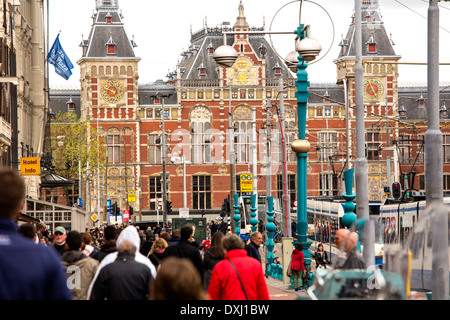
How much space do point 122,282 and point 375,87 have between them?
63489 mm

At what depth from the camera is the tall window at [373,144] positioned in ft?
230

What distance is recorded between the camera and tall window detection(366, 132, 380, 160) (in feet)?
230

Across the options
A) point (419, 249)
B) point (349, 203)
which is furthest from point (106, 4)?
point (419, 249)

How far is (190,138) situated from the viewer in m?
67.9

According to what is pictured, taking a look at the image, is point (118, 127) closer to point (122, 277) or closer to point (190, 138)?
point (190, 138)

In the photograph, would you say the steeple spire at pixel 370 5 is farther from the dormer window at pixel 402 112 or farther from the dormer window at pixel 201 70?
the dormer window at pixel 201 70

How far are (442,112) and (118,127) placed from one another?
85.4 feet

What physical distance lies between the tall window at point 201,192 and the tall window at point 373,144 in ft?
41.9

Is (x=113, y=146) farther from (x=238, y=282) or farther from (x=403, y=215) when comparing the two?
(x=238, y=282)

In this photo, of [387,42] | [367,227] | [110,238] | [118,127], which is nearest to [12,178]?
[367,227]

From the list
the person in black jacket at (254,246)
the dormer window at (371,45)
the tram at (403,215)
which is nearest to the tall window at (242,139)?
the dormer window at (371,45)

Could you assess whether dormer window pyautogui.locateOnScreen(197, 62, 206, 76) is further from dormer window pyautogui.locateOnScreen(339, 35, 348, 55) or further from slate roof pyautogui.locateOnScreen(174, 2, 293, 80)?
dormer window pyautogui.locateOnScreen(339, 35, 348, 55)

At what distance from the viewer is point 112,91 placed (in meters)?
66.4

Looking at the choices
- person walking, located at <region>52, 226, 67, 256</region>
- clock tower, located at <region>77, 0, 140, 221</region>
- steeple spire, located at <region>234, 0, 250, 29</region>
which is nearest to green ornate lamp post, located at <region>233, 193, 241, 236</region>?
person walking, located at <region>52, 226, 67, 256</region>
